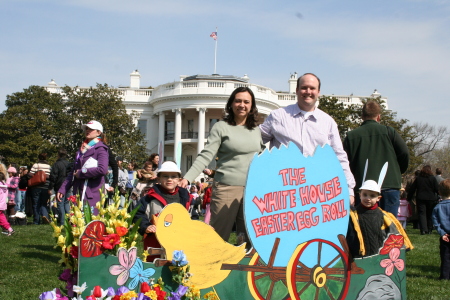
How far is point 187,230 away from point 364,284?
4.87 feet

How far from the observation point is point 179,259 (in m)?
3.40

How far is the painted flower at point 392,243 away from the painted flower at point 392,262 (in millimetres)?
31

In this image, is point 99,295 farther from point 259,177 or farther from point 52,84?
point 52,84

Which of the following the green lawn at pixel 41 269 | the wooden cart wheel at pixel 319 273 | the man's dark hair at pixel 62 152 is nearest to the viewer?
the wooden cart wheel at pixel 319 273

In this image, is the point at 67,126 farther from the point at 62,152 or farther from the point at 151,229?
the point at 151,229

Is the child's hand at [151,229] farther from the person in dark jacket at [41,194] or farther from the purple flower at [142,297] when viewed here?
the person in dark jacket at [41,194]

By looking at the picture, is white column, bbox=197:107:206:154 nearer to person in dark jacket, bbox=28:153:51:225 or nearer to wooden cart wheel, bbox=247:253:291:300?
person in dark jacket, bbox=28:153:51:225

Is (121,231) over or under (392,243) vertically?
over

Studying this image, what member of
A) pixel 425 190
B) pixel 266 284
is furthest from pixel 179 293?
pixel 425 190

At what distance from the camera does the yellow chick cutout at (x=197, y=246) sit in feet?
11.7

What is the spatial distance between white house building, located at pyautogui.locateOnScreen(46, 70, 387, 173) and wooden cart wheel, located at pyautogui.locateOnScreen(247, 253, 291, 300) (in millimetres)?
44912

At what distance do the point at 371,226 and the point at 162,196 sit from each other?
1.73m

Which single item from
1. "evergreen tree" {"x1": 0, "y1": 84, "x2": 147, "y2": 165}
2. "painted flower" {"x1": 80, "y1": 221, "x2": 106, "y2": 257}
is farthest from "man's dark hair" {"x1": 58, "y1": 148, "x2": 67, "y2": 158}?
"evergreen tree" {"x1": 0, "y1": 84, "x2": 147, "y2": 165}

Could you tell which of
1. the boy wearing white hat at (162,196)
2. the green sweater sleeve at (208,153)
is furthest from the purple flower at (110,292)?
the green sweater sleeve at (208,153)
